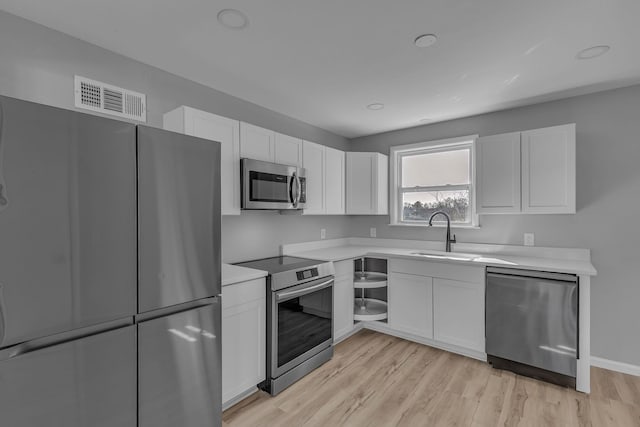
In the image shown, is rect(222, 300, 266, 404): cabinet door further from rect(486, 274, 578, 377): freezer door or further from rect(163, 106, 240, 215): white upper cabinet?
rect(486, 274, 578, 377): freezer door

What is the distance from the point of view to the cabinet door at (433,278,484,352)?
2.85 m

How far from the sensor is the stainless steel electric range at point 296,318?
2346 mm

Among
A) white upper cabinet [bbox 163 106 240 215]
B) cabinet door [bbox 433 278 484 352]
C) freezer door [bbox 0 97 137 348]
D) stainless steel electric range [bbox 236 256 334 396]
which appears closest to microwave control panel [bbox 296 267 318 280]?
stainless steel electric range [bbox 236 256 334 396]

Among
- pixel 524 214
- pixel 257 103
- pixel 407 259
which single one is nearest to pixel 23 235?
pixel 257 103

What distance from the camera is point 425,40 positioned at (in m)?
1.97

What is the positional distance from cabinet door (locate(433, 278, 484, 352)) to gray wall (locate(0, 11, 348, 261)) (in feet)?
5.40

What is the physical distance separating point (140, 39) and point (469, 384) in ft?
11.6

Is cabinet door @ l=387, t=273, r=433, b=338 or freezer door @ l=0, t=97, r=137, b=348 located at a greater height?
freezer door @ l=0, t=97, r=137, b=348

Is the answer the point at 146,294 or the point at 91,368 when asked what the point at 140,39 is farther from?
the point at 91,368

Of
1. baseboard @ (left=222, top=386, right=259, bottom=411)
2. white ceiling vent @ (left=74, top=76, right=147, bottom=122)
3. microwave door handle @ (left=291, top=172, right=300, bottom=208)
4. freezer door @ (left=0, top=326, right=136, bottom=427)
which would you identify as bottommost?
baseboard @ (left=222, top=386, right=259, bottom=411)

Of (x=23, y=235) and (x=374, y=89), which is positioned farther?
(x=374, y=89)

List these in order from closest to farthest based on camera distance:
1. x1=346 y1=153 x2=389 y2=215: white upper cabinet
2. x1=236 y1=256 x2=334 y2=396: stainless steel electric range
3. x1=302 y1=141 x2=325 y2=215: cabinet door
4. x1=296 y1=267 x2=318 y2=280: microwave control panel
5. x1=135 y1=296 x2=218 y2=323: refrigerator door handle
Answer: x1=135 y1=296 x2=218 y2=323: refrigerator door handle, x1=236 y1=256 x2=334 y2=396: stainless steel electric range, x1=296 y1=267 x2=318 y2=280: microwave control panel, x1=302 y1=141 x2=325 y2=215: cabinet door, x1=346 y1=153 x2=389 y2=215: white upper cabinet

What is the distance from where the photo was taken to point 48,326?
1.16 m

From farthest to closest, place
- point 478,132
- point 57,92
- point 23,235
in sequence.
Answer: point 478,132
point 57,92
point 23,235
